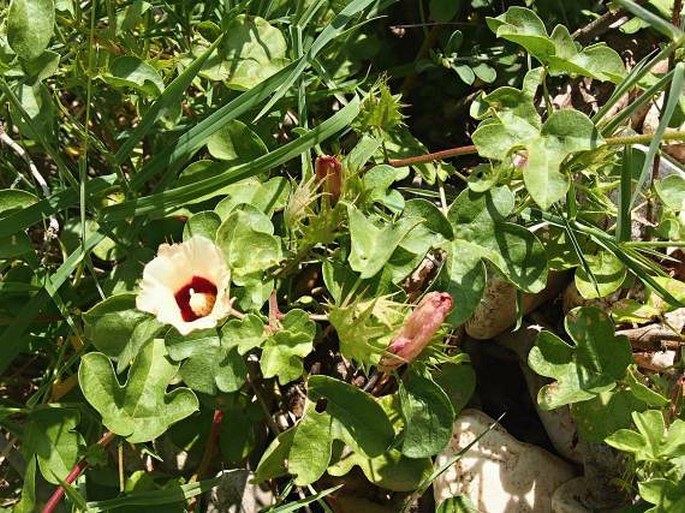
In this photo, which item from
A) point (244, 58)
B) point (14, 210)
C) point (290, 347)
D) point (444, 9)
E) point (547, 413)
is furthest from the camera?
point (444, 9)

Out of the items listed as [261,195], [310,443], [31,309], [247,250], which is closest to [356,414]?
[310,443]

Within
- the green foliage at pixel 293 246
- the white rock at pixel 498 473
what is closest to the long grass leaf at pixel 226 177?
the green foliage at pixel 293 246

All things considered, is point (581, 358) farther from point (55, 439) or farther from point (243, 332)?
point (55, 439)

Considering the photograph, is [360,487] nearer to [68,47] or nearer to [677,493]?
[677,493]

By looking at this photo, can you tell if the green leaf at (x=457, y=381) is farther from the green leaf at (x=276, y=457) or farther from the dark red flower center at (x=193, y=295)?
the dark red flower center at (x=193, y=295)

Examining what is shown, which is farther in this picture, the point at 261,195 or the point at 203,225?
the point at 261,195
